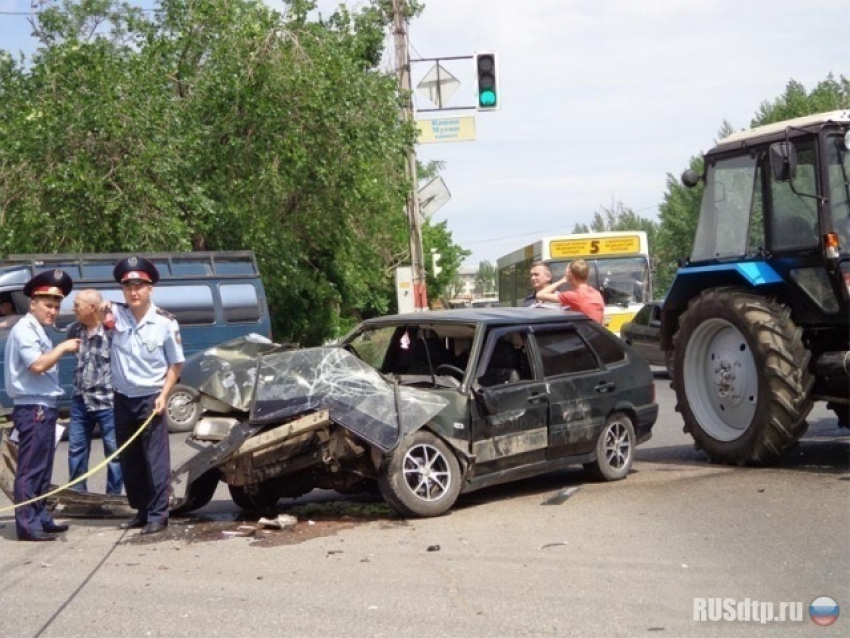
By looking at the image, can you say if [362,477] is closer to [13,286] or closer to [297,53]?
[13,286]

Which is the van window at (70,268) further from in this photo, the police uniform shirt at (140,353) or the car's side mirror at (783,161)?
the car's side mirror at (783,161)

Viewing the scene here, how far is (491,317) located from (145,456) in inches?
113

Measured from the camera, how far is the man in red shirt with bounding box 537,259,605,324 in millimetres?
11336

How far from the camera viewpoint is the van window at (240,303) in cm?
1931

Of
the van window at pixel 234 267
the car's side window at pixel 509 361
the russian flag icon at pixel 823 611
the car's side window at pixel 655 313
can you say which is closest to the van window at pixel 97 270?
the van window at pixel 234 267

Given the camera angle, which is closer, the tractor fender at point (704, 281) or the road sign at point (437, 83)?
the tractor fender at point (704, 281)

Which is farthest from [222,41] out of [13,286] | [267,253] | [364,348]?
[364,348]

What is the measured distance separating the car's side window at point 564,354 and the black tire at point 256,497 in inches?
91.9

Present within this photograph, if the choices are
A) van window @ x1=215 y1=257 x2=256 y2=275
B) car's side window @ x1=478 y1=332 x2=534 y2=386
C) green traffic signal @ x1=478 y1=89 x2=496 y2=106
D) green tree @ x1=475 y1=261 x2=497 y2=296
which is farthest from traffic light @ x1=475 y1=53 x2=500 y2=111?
green tree @ x1=475 y1=261 x2=497 y2=296

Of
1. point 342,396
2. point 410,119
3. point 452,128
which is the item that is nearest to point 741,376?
point 342,396

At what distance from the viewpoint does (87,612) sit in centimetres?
605

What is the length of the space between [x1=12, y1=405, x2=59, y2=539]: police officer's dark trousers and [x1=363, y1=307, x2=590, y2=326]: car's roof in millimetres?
2765

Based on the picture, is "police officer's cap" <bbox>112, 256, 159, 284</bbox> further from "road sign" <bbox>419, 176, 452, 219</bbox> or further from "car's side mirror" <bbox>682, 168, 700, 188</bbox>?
"road sign" <bbox>419, 176, 452, 219</bbox>

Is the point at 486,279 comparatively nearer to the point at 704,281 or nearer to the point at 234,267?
the point at 234,267
